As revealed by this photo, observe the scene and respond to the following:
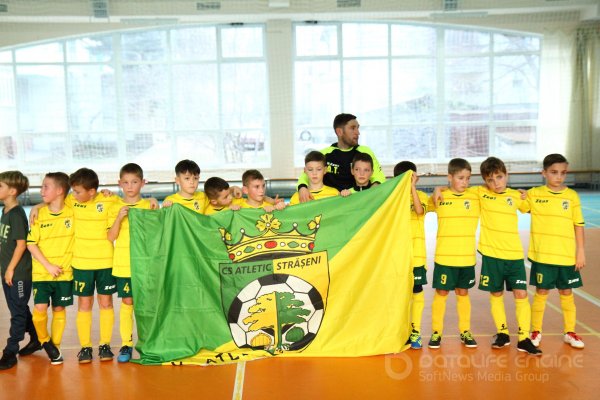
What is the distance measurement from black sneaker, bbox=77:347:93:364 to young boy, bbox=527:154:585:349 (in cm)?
348

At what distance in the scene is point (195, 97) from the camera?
56.4 ft

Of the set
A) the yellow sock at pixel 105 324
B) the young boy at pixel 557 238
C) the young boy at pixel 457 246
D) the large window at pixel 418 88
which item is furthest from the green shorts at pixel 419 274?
the large window at pixel 418 88

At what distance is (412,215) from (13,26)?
1516 cm

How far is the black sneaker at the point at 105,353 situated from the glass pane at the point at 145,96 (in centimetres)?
1312

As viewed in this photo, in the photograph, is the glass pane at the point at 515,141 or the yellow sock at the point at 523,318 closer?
the yellow sock at the point at 523,318

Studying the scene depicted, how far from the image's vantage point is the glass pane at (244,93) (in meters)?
17.2

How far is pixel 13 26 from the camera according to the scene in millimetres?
16312

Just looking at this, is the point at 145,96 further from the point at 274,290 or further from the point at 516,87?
the point at 274,290

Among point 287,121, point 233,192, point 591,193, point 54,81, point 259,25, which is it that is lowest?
point 591,193

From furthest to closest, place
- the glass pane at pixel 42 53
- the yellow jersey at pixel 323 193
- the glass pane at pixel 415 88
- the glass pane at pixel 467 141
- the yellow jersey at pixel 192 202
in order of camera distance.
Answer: the glass pane at pixel 467 141
the glass pane at pixel 415 88
the glass pane at pixel 42 53
the yellow jersey at pixel 323 193
the yellow jersey at pixel 192 202

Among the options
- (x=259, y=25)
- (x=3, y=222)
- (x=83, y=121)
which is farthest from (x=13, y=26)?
(x=3, y=222)

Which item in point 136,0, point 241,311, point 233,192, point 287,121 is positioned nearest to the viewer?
point 241,311

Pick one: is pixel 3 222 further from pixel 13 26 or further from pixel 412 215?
pixel 13 26

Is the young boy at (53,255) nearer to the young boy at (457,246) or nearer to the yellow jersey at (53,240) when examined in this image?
the yellow jersey at (53,240)
